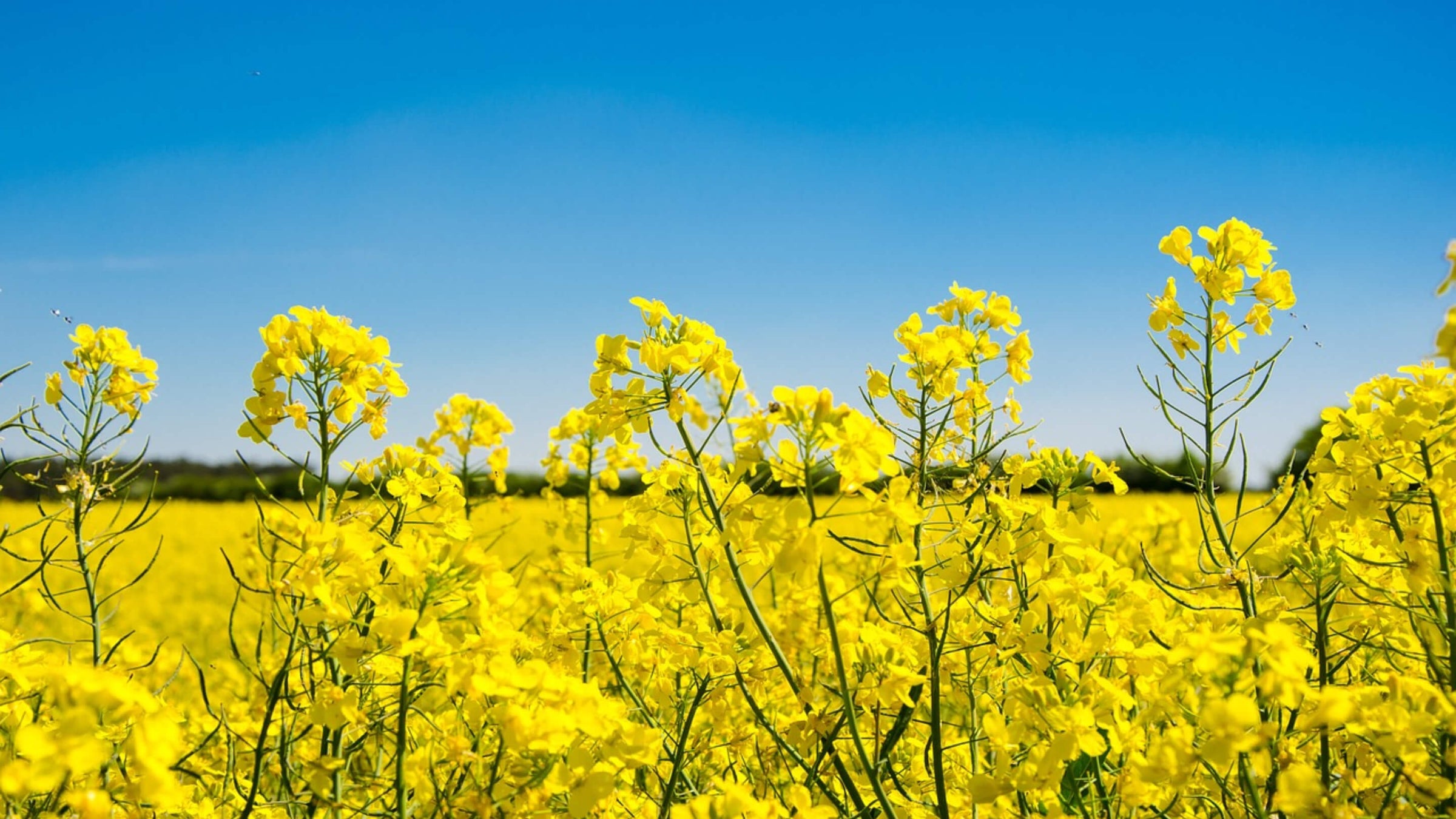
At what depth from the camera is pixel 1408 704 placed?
170 centimetres

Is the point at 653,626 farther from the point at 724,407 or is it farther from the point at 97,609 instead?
the point at 97,609

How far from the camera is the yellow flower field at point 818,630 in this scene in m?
1.61

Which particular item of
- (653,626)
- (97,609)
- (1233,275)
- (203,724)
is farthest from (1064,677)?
(203,724)

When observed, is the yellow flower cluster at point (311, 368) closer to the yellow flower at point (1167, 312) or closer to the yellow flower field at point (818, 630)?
the yellow flower field at point (818, 630)

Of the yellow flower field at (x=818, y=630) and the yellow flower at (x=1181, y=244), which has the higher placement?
the yellow flower at (x=1181, y=244)

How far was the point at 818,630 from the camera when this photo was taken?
3512 millimetres

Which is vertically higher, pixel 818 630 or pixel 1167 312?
pixel 1167 312

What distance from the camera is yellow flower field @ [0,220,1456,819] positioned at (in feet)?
5.27

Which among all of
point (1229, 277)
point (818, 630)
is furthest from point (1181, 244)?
point (818, 630)

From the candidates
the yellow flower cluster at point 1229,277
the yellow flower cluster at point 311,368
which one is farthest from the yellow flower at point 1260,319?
the yellow flower cluster at point 311,368

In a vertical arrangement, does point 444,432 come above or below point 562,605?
above

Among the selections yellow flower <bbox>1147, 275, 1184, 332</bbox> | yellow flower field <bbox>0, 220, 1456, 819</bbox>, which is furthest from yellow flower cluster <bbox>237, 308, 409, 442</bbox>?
yellow flower <bbox>1147, 275, 1184, 332</bbox>

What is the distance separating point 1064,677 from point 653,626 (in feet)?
3.48

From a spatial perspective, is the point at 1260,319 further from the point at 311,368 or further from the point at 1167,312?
the point at 311,368
